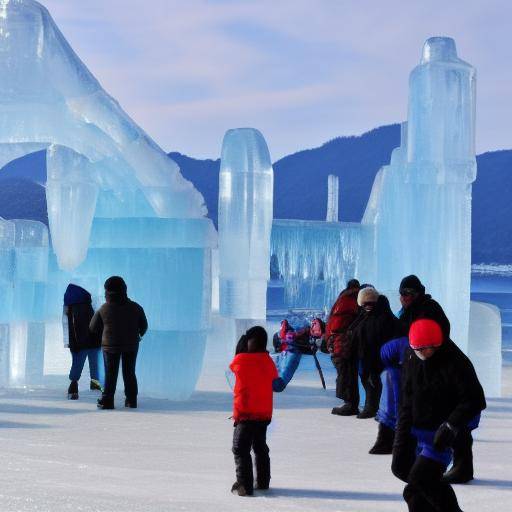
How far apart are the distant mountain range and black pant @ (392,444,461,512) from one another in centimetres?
11664

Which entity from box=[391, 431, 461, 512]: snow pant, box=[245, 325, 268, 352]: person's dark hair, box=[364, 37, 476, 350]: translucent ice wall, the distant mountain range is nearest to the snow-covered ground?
box=[391, 431, 461, 512]: snow pant

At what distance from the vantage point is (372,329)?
28.3 ft

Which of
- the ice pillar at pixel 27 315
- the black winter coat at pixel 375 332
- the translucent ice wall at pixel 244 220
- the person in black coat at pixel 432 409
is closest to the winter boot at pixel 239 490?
the person in black coat at pixel 432 409

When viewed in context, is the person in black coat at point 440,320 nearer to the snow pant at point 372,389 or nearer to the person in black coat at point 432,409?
the person in black coat at point 432,409

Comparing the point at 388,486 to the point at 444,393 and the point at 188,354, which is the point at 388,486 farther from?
the point at 188,354

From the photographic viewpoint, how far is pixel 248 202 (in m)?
11.0

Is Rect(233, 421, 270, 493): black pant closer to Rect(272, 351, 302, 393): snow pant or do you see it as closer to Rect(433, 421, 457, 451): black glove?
Rect(433, 421, 457, 451): black glove

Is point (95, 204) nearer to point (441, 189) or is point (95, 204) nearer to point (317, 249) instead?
point (441, 189)

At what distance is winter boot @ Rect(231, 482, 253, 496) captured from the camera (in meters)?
5.91

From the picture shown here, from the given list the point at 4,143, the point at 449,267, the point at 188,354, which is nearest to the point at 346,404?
the point at 188,354

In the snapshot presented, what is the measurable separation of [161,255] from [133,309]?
1154mm

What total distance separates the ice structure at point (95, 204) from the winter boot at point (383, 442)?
370cm

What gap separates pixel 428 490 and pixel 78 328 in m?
6.18

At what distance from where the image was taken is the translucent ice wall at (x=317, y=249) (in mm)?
16484
